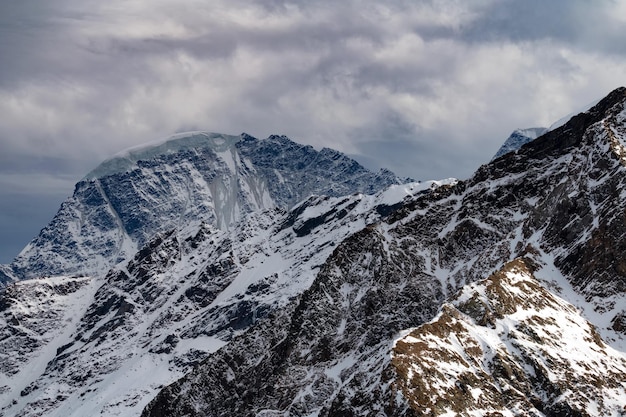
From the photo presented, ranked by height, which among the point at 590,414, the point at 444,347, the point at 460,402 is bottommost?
the point at 590,414

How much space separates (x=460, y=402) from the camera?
180375 mm

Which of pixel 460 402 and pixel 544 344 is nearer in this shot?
pixel 460 402

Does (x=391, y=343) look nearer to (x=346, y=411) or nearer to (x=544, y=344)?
(x=346, y=411)

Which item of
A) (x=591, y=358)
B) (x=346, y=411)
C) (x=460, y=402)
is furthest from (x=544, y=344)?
(x=346, y=411)

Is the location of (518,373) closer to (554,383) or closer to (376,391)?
(554,383)

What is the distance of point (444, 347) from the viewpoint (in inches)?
7662

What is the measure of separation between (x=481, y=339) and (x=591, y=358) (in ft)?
74.0

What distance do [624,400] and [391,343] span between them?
46384 mm

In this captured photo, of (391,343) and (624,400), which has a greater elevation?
(391,343)

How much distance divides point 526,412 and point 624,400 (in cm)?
2052

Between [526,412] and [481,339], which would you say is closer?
[526,412]

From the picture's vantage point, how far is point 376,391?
18488 cm

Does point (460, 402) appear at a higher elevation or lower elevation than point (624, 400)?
higher

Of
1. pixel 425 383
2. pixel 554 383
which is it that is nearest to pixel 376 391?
pixel 425 383
